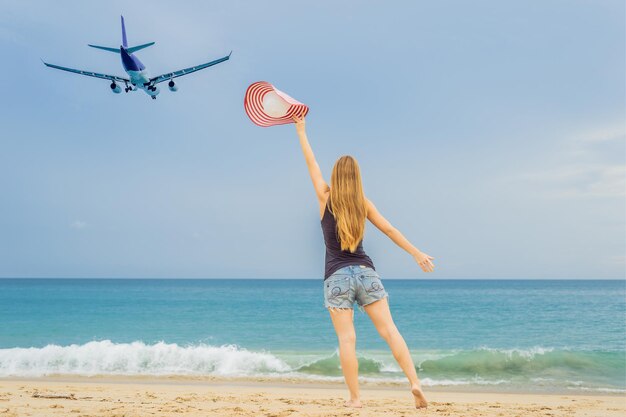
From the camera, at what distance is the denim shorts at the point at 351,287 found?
436 centimetres

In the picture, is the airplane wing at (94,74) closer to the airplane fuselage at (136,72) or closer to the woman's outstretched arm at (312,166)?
the airplane fuselage at (136,72)

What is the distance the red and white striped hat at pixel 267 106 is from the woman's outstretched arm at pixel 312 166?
8 cm

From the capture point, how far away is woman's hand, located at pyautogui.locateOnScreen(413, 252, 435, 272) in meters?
4.26

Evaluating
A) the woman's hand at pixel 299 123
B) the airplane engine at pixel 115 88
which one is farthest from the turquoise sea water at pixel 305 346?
the airplane engine at pixel 115 88

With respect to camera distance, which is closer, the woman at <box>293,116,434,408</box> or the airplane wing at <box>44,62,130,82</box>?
the woman at <box>293,116,434,408</box>

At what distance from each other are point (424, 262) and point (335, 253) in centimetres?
64

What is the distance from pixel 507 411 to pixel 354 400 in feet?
6.94

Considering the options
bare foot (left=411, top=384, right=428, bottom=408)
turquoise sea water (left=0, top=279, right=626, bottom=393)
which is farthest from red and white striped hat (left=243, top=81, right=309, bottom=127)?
turquoise sea water (left=0, top=279, right=626, bottom=393)

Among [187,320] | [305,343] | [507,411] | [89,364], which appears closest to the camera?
[507,411]

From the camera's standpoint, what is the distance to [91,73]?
25938 millimetres

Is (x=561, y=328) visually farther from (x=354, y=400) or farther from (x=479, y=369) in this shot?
(x=354, y=400)

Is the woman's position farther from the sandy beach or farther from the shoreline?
the shoreline

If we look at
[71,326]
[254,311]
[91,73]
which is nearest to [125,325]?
[71,326]

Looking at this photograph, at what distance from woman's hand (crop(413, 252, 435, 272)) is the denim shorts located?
32cm
